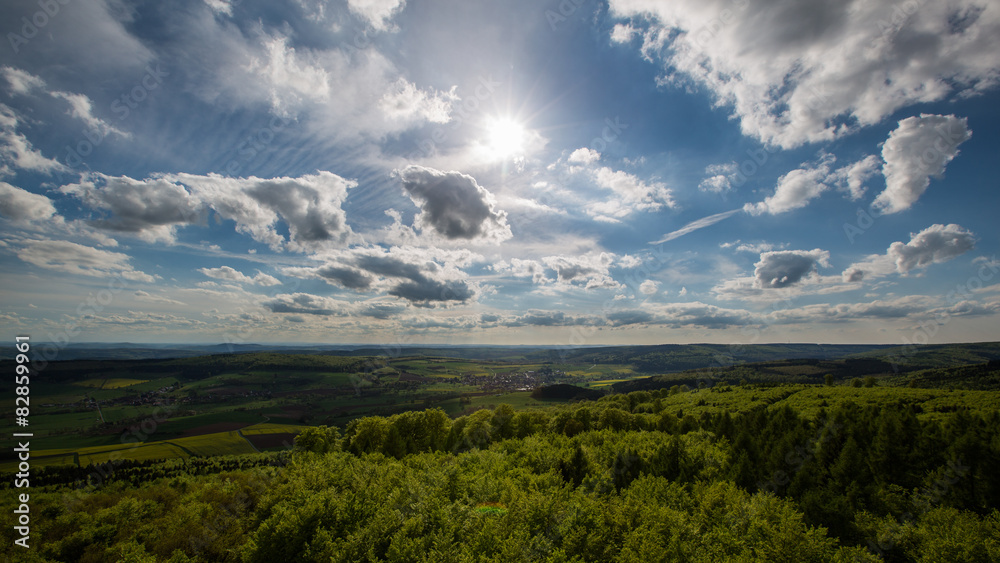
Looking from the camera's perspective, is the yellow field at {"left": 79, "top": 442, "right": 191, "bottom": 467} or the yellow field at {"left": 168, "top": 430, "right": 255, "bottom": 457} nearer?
the yellow field at {"left": 79, "top": 442, "right": 191, "bottom": 467}

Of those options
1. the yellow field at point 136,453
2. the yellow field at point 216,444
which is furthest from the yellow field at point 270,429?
the yellow field at point 136,453

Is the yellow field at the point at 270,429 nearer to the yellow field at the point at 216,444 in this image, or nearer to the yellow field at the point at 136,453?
the yellow field at the point at 216,444

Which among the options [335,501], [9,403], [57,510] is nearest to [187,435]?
[9,403]

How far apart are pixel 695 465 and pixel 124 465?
143 metres

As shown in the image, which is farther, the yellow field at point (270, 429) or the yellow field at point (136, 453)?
the yellow field at point (270, 429)

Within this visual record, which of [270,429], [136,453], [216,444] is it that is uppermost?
[136,453]

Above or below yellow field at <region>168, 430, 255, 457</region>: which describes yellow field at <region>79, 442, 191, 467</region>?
above

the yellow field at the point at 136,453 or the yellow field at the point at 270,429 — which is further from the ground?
the yellow field at the point at 136,453

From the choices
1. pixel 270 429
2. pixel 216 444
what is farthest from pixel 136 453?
pixel 270 429

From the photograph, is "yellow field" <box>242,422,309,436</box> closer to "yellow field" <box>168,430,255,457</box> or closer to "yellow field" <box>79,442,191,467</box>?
"yellow field" <box>168,430,255,457</box>

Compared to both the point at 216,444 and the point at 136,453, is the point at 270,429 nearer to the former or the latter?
the point at 216,444

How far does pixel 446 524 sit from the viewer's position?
2589 cm

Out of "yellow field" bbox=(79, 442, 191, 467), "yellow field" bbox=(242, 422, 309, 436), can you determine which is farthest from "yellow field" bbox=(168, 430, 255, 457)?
"yellow field" bbox=(242, 422, 309, 436)

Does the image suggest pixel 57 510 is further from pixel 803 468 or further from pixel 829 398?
pixel 829 398
